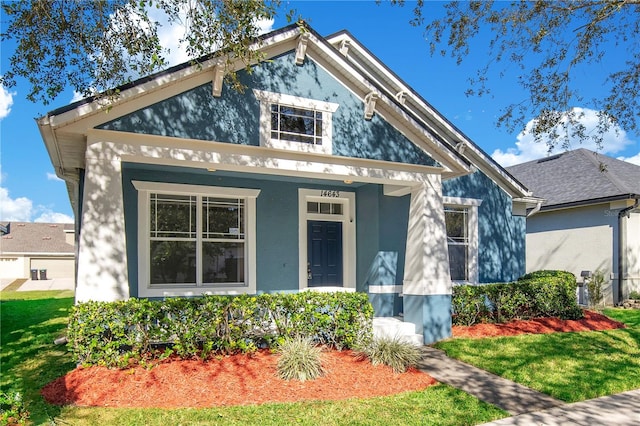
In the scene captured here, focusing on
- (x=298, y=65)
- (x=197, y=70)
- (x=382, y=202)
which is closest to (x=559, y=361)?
(x=382, y=202)

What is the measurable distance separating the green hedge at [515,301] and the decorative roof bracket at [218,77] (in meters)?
7.09

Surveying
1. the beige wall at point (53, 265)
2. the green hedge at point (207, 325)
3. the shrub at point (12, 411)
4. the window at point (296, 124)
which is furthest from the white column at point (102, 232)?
the beige wall at point (53, 265)

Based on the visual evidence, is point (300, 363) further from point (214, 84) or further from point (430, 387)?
point (214, 84)

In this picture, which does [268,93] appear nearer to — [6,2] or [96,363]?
[6,2]

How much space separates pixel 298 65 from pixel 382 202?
386cm

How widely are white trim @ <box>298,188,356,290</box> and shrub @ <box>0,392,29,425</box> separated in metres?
6.15

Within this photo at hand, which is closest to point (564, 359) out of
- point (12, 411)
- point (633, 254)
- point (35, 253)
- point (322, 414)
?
point (322, 414)

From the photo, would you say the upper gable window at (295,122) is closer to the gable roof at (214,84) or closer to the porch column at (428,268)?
the gable roof at (214,84)

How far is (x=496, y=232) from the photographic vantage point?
13.5 meters

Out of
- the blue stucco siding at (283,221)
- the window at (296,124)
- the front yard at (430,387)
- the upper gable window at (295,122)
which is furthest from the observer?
the blue stucco siding at (283,221)

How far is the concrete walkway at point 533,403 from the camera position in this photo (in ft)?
17.9

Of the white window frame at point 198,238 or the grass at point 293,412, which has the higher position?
the white window frame at point 198,238

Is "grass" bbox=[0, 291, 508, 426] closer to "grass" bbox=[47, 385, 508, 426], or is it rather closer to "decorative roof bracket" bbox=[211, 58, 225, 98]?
"grass" bbox=[47, 385, 508, 426]

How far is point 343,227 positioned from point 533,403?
20.6 ft
